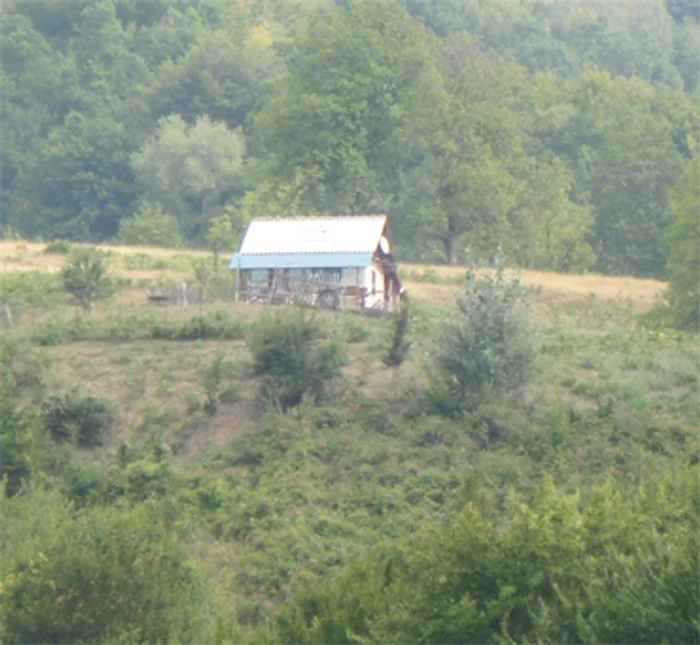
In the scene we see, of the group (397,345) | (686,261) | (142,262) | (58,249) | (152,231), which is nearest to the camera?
(397,345)

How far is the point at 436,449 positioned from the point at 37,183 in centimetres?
5028

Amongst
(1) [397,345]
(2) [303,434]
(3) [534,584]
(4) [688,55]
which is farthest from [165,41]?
(3) [534,584]

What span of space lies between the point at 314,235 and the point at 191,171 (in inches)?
1295

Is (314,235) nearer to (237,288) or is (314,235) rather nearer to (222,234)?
(237,288)

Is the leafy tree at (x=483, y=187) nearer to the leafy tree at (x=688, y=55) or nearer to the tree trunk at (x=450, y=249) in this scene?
the tree trunk at (x=450, y=249)

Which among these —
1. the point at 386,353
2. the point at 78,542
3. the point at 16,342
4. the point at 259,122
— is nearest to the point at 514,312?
the point at 386,353

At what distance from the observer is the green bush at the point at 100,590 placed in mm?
21922

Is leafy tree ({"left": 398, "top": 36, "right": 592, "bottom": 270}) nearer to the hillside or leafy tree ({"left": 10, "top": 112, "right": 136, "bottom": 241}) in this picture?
the hillside

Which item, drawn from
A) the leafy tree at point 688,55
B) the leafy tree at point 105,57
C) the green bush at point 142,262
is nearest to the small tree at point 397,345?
the green bush at point 142,262

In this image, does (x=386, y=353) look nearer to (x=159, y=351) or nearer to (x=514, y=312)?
(x=514, y=312)

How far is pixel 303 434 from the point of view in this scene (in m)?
35.2

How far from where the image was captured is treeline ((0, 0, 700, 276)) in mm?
59281

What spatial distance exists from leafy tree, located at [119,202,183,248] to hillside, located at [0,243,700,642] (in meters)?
23.9

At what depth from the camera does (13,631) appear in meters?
21.9
